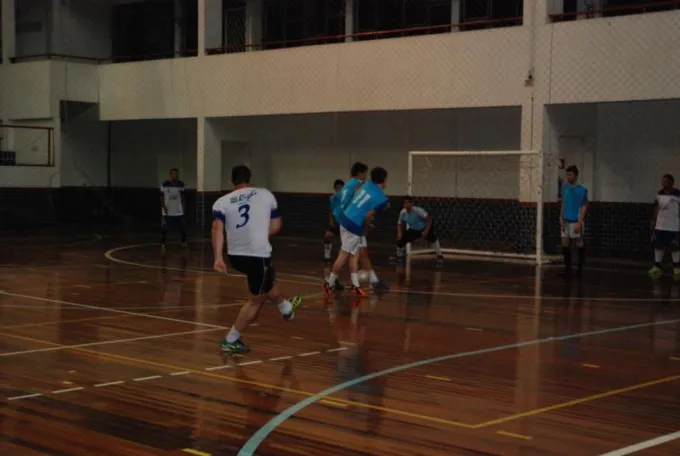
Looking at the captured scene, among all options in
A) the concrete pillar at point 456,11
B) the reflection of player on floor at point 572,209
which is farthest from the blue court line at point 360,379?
the concrete pillar at point 456,11

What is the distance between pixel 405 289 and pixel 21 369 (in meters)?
7.77

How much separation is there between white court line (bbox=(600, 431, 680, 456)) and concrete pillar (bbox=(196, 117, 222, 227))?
916 inches

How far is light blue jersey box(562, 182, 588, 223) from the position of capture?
1706 centimetres

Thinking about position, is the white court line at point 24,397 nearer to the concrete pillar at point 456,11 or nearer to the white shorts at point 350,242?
the white shorts at point 350,242

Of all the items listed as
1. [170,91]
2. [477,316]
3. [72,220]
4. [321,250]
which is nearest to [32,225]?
[72,220]

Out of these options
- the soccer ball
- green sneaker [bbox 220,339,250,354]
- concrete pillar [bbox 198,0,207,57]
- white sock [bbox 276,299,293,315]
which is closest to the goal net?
the soccer ball

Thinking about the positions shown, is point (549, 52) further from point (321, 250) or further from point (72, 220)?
point (72, 220)

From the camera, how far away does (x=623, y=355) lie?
982 centimetres

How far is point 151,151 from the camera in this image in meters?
34.0

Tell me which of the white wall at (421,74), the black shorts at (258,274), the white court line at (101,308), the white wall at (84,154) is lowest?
the white court line at (101,308)

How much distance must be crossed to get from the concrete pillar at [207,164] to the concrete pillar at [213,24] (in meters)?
2.20

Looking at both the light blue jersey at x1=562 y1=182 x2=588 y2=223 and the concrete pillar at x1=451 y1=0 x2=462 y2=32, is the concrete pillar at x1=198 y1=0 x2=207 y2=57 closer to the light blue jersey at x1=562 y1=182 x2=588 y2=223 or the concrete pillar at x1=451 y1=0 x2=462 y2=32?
the concrete pillar at x1=451 y1=0 x2=462 y2=32

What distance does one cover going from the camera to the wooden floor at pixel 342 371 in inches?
256

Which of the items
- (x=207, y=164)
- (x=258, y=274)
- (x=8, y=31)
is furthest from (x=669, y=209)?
(x=8, y=31)
